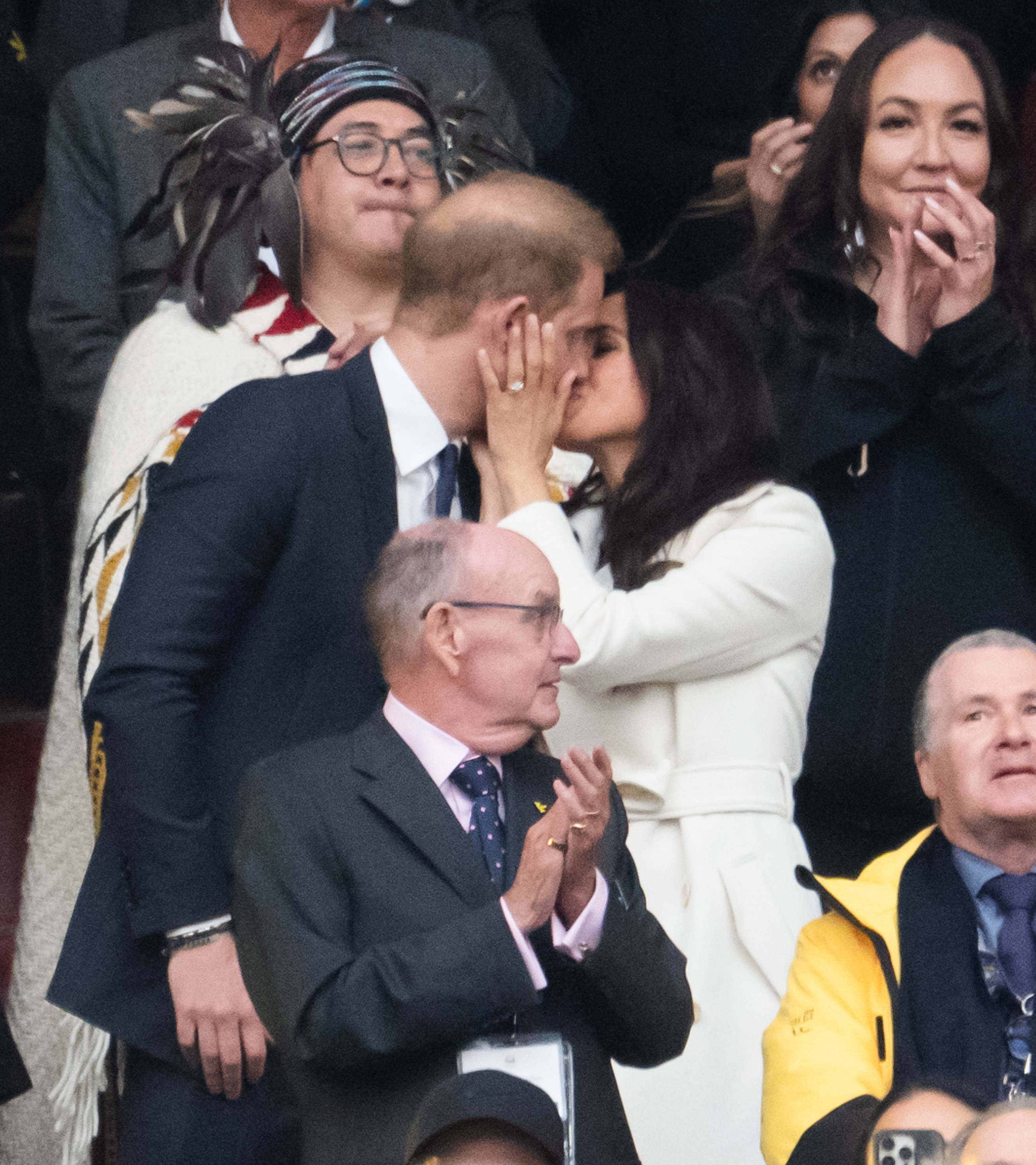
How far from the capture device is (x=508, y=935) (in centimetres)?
234

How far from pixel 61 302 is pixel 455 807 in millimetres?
1717

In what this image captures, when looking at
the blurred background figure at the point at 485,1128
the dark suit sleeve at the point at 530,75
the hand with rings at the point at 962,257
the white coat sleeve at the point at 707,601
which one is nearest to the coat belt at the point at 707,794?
the white coat sleeve at the point at 707,601

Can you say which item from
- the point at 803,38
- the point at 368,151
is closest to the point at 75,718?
the point at 368,151

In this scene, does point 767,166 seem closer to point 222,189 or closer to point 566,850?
point 222,189

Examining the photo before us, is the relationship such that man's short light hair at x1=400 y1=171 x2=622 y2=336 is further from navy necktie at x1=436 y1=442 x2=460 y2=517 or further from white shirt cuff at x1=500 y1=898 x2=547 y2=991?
white shirt cuff at x1=500 y1=898 x2=547 y2=991

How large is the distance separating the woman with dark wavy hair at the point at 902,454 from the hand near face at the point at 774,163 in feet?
0.85

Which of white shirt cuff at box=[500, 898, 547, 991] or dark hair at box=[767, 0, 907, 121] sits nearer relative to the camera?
white shirt cuff at box=[500, 898, 547, 991]

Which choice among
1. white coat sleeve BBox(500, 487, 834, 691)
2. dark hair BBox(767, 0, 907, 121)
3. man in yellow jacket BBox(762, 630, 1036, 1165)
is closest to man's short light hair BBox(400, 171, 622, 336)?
white coat sleeve BBox(500, 487, 834, 691)

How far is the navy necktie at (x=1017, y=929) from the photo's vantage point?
264 cm

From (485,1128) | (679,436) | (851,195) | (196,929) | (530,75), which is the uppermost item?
(530,75)

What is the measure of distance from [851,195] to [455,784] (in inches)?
63.0

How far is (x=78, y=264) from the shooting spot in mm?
3883

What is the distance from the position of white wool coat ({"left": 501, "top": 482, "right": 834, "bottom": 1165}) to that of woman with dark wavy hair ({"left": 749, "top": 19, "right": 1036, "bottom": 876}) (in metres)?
0.26

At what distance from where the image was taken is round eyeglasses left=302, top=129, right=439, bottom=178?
11.2ft
